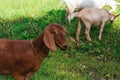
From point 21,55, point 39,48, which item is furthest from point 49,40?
point 21,55

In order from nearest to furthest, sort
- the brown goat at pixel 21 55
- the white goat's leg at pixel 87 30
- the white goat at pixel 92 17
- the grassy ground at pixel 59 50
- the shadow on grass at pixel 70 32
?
the brown goat at pixel 21 55 → the grassy ground at pixel 59 50 → the shadow on grass at pixel 70 32 → the white goat at pixel 92 17 → the white goat's leg at pixel 87 30

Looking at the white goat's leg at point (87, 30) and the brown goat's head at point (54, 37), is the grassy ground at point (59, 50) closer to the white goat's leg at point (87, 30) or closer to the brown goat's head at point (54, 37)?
the white goat's leg at point (87, 30)

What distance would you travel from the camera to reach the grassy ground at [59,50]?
25.4 ft

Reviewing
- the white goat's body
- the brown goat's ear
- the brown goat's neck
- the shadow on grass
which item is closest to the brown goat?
the brown goat's neck

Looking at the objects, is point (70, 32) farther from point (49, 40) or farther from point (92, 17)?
point (49, 40)

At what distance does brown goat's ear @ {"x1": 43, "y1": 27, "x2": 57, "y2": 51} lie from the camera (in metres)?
6.09

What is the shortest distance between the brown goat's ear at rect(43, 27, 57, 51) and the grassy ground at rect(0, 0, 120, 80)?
1490 mm

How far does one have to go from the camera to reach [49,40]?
6.10 meters

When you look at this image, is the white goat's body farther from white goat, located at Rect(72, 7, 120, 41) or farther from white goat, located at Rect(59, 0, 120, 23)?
white goat, located at Rect(59, 0, 120, 23)

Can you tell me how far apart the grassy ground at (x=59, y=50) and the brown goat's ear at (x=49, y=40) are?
149 cm

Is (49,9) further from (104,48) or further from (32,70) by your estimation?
(32,70)

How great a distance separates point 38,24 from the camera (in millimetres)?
9492

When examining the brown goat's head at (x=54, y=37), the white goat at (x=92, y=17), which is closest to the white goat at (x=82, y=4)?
the white goat at (x=92, y=17)

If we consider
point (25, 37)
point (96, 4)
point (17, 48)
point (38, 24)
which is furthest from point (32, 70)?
point (96, 4)
